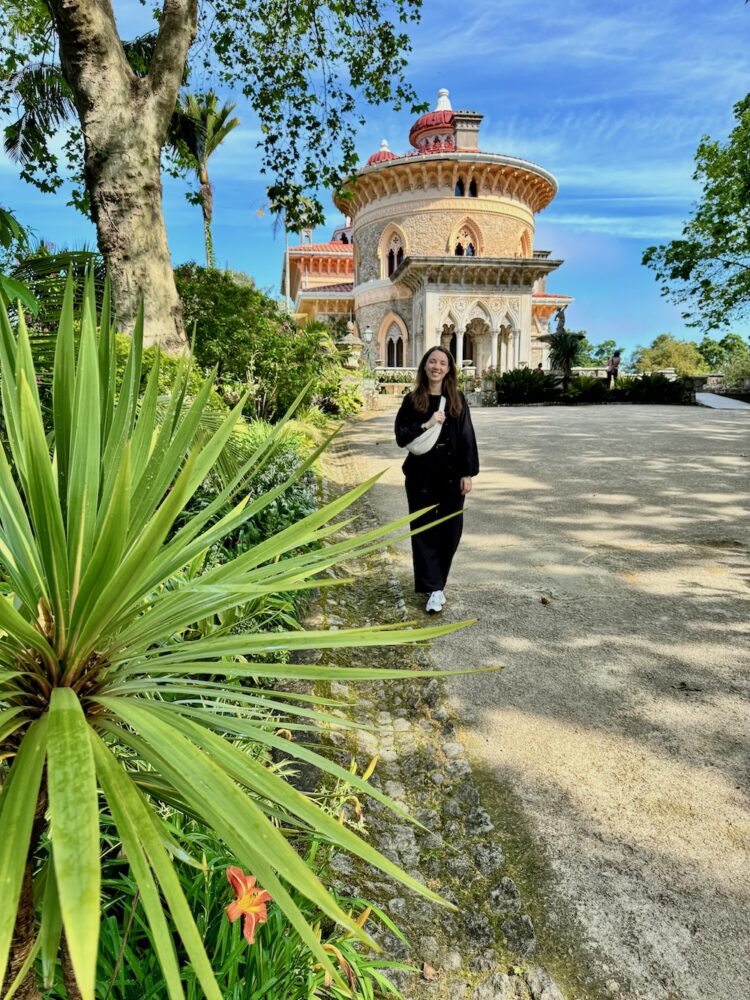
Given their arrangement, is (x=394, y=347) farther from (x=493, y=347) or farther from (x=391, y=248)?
(x=493, y=347)

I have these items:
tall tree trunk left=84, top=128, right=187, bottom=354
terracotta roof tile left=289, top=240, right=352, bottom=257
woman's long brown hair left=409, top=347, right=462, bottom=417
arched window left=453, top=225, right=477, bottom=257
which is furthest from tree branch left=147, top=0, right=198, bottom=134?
terracotta roof tile left=289, top=240, right=352, bottom=257

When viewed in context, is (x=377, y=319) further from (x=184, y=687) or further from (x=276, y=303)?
(x=184, y=687)

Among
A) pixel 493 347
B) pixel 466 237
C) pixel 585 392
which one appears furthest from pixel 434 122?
pixel 585 392

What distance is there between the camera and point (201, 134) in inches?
672

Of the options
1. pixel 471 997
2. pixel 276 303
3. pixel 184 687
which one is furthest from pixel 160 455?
pixel 276 303

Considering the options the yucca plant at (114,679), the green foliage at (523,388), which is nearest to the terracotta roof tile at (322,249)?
the green foliage at (523,388)

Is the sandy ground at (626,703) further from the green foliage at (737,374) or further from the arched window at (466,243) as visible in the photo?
the arched window at (466,243)

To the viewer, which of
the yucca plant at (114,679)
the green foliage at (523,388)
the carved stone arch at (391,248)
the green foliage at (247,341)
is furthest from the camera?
the carved stone arch at (391,248)

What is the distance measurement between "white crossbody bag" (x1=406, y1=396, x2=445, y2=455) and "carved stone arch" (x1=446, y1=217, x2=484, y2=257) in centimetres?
3056

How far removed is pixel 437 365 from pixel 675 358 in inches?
2251

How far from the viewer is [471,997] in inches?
65.1

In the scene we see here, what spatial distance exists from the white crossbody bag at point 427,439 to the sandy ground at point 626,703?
99 centimetres

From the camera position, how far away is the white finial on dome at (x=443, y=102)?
36241 mm

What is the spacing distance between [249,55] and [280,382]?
5009 millimetres
